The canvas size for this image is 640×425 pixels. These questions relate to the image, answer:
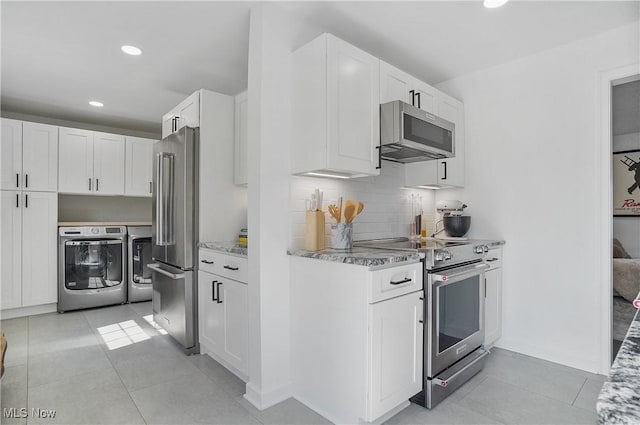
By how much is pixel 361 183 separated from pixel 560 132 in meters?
1.62

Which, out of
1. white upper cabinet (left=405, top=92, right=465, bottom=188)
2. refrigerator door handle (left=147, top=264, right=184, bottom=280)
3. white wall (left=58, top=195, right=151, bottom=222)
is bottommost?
refrigerator door handle (left=147, top=264, right=184, bottom=280)

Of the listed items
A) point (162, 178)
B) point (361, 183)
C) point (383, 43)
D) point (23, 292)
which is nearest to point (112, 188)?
point (23, 292)

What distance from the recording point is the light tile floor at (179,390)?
6.42 feet

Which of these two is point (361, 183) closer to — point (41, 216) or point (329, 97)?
point (329, 97)

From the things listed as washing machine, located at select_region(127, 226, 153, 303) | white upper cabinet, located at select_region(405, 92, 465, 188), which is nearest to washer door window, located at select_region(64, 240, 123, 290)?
washing machine, located at select_region(127, 226, 153, 303)

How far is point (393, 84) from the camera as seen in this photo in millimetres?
2494

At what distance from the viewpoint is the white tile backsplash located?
234cm

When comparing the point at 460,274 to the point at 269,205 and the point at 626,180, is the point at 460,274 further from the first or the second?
the point at 626,180

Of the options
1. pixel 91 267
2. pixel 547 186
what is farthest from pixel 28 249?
pixel 547 186

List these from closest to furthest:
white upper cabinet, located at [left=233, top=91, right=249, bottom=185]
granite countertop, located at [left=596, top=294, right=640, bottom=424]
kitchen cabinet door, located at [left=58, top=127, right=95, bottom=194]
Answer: granite countertop, located at [left=596, top=294, right=640, bottom=424] < white upper cabinet, located at [left=233, top=91, right=249, bottom=185] < kitchen cabinet door, located at [left=58, top=127, right=95, bottom=194]

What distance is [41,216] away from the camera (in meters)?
4.05

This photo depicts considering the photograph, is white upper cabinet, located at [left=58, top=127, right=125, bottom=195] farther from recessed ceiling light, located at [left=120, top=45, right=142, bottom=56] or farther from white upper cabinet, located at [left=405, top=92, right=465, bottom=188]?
white upper cabinet, located at [left=405, top=92, right=465, bottom=188]

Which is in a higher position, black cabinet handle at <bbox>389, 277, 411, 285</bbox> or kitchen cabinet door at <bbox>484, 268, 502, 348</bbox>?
black cabinet handle at <bbox>389, 277, 411, 285</bbox>

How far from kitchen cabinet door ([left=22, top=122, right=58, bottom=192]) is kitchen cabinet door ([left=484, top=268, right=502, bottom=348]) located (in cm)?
488
